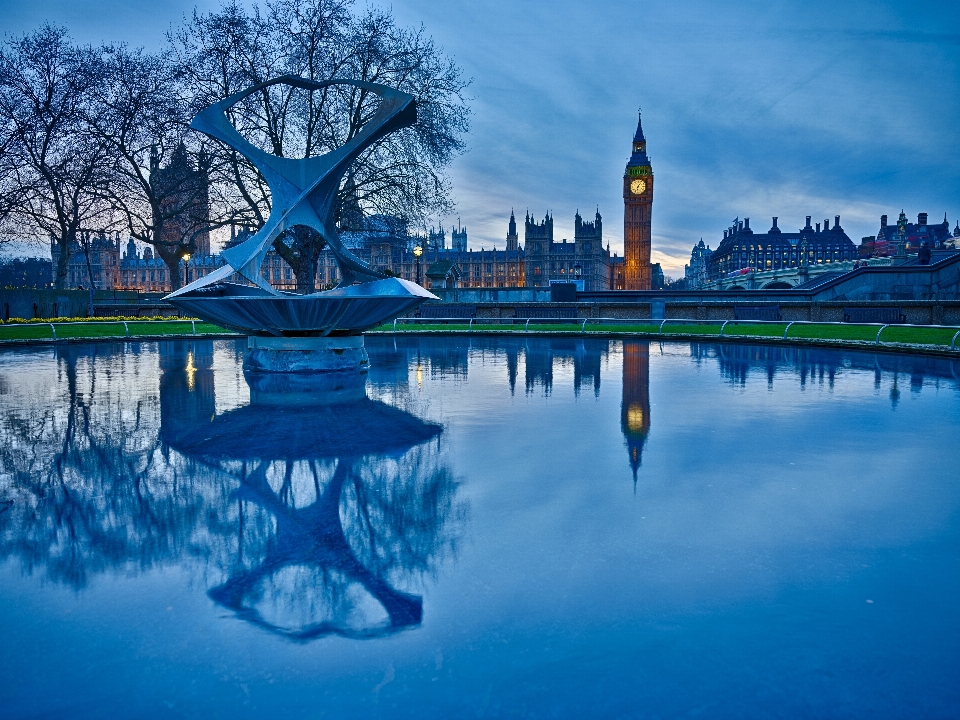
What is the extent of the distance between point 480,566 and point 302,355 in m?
9.69

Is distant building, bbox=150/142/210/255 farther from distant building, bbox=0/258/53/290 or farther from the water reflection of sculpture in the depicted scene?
distant building, bbox=0/258/53/290

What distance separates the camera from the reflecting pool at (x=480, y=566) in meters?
2.38

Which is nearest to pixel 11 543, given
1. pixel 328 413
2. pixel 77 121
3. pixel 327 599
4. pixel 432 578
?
pixel 327 599

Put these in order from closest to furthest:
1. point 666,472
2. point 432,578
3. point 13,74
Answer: point 432,578 → point 666,472 → point 13,74

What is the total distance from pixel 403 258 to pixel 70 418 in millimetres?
116630

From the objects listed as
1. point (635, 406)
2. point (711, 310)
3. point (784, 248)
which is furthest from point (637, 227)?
point (635, 406)

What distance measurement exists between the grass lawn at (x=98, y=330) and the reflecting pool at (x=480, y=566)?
60.2 feet

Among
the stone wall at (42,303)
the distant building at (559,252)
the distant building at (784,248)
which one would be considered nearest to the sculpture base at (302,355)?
the stone wall at (42,303)

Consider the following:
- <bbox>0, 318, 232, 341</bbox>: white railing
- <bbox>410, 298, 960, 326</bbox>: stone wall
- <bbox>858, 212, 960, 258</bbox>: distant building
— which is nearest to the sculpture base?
<bbox>0, 318, 232, 341</bbox>: white railing

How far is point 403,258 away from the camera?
122 meters

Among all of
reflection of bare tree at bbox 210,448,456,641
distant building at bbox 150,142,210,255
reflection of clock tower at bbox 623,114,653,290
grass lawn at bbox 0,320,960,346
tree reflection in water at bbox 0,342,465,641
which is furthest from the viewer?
reflection of clock tower at bbox 623,114,653,290

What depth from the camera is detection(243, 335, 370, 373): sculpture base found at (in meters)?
12.3

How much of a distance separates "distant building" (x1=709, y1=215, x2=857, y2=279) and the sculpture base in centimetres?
14661

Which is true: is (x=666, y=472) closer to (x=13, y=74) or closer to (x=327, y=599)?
(x=327, y=599)
